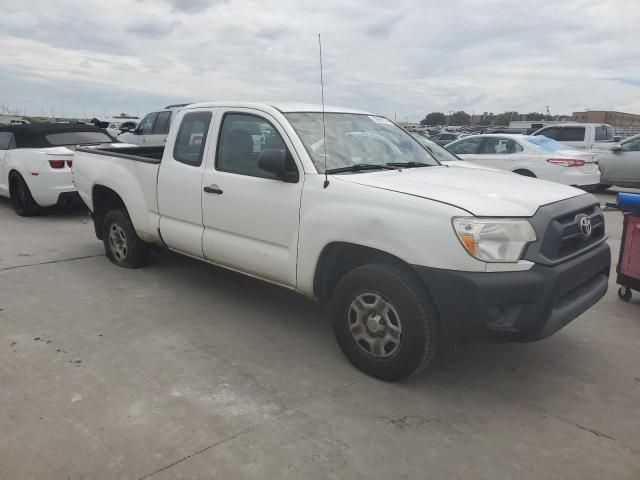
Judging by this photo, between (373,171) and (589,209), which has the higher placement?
(373,171)

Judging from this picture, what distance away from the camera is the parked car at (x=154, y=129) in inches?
566

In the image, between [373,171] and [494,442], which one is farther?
[373,171]

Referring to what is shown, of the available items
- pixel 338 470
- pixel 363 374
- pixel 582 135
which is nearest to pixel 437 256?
pixel 363 374

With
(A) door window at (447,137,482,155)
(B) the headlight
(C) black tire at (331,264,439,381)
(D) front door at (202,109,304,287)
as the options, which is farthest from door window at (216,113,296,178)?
(A) door window at (447,137,482,155)

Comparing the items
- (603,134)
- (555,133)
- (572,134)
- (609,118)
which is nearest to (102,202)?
(555,133)

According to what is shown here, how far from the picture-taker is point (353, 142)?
4242 millimetres

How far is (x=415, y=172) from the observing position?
13.1 ft

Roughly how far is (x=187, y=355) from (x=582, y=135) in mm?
14365

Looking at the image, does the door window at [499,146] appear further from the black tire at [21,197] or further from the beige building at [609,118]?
the beige building at [609,118]

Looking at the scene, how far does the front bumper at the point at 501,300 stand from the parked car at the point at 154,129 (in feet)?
40.5

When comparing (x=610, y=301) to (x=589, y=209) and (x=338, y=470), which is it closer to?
(x=589, y=209)

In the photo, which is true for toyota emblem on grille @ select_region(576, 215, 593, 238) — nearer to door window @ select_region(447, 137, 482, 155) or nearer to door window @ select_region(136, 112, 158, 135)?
door window @ select_region(447, 137, 482, 155)

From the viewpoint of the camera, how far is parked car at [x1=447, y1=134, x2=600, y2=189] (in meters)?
11.0

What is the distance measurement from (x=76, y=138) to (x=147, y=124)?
596cm
